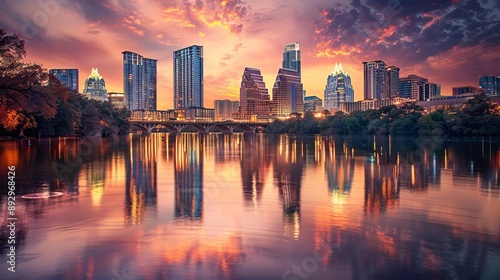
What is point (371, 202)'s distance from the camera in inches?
610

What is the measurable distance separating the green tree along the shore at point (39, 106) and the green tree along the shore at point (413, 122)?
71.9 m

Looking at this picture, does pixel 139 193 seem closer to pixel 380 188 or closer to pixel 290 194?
pixel 290 194

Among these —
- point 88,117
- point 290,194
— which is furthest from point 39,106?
point 88,117

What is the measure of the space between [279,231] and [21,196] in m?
11.2

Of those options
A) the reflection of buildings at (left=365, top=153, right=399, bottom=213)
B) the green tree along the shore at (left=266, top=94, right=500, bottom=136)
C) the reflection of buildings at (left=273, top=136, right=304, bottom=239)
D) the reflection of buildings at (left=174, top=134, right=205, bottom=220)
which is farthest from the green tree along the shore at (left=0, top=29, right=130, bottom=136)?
the green tree along the shore at (left=266, top=94, right=500, bottom=136)

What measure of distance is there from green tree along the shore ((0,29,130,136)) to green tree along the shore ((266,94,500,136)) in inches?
2830

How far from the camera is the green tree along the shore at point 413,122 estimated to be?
308 ft

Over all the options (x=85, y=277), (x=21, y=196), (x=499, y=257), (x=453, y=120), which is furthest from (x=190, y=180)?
(x=453, y=120)

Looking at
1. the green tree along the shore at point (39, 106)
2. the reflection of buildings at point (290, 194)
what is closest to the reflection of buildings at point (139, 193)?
the reflection of buildings at point (290, 194)

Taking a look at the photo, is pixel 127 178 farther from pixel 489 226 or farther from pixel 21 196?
pixel 489 226

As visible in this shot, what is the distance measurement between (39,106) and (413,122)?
324ft

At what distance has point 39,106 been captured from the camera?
109 feet

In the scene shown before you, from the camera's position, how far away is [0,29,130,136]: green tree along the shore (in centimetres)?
3334

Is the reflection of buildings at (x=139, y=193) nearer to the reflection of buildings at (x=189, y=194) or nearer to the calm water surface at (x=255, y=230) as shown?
the calm water surface at (x=255, y=230)
